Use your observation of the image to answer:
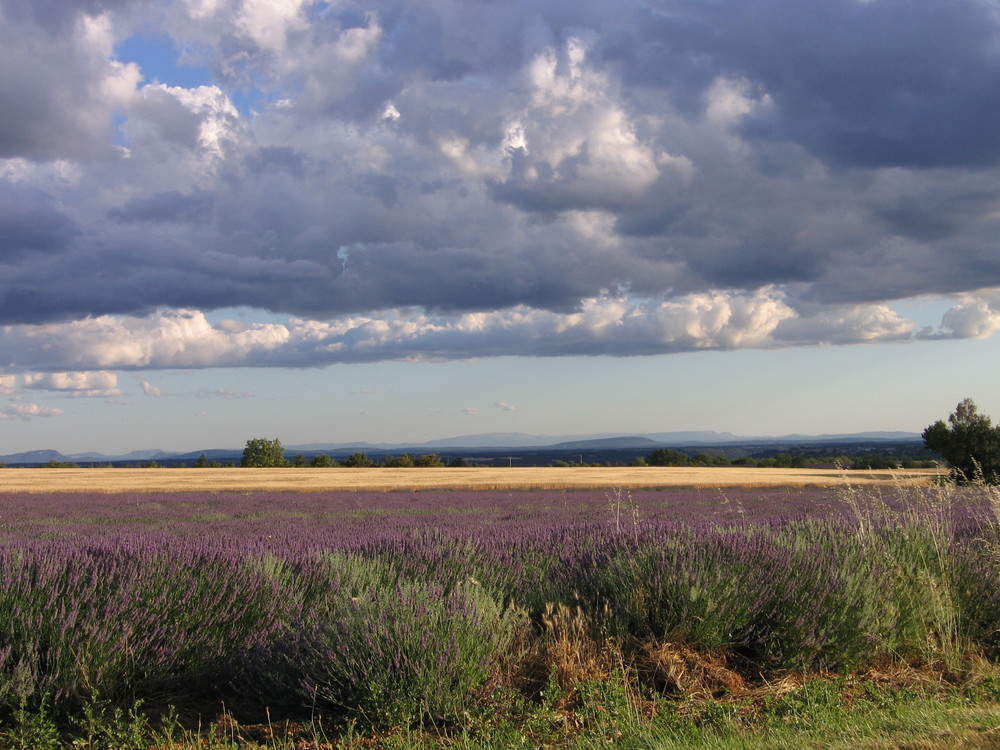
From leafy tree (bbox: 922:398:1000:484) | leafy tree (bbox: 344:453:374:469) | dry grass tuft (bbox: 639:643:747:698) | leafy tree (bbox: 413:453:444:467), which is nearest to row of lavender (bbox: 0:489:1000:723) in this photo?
dry grass tuft (bbox: 639:643:747:698)

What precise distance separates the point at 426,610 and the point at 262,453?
79.1 metres

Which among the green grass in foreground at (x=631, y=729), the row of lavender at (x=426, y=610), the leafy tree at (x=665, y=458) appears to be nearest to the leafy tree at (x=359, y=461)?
the leafy tree at (x=665, y=458)

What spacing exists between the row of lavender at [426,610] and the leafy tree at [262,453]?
74.0 metres

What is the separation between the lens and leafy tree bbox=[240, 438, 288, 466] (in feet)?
259

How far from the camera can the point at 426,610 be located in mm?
4664

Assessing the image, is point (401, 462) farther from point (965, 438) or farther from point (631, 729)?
point (631, 729)

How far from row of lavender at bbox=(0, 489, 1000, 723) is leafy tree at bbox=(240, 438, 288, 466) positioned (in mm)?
73966

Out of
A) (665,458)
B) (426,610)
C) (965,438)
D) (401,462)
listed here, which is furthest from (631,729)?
(665,458)

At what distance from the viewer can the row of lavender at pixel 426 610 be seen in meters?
4.53

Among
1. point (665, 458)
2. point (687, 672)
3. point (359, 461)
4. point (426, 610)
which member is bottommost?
point (665, 458)

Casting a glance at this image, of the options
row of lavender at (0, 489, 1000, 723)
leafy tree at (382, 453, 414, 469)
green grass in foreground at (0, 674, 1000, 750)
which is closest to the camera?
green grass in foreground at (0, 674, 1000, 750)

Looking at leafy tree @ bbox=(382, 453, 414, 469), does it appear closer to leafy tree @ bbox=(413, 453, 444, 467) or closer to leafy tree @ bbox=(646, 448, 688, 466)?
leafy tree @ bbox=(413, 453, 444, 467)

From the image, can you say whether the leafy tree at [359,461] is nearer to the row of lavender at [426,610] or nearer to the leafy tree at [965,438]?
the leafy tree at [965,438]

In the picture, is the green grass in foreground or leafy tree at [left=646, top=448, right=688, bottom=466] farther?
leafy tree at [left=646, top=448, right=688, bottom=466]
